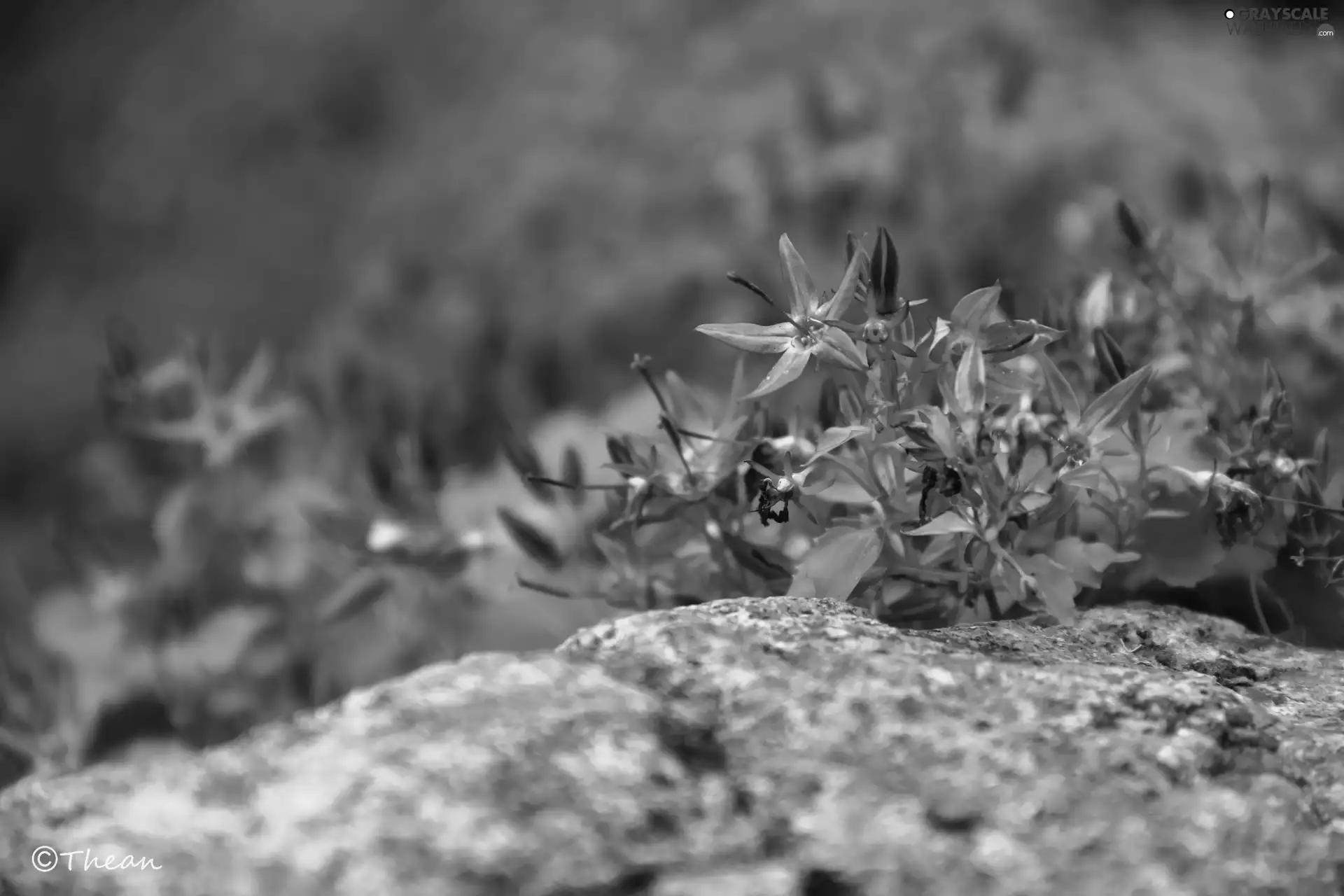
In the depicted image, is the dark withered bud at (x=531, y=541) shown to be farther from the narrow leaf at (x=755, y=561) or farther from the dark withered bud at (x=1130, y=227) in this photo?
the dark withered bud at (x=1130, y=227)

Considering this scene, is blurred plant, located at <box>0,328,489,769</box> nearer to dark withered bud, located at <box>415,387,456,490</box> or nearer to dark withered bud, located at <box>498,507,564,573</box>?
dark withered bud, located at <box>415,387,456,490</box>

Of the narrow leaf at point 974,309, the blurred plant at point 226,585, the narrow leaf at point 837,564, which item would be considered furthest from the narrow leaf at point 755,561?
the blurred plant at point 226,585

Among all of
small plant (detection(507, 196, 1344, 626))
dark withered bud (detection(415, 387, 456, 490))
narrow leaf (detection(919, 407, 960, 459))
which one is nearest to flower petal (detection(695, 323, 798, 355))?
small plant (detection(507, 196, 1344, 626))

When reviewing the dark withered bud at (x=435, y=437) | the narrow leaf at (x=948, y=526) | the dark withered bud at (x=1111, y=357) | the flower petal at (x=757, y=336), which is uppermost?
the flower petal at (x=757, y=336)

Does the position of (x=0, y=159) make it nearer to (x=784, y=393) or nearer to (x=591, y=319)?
(x=591, y=319)

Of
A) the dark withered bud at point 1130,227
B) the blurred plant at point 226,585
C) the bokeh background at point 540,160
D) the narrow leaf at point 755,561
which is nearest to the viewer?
the narrow leaf at point 755,561
